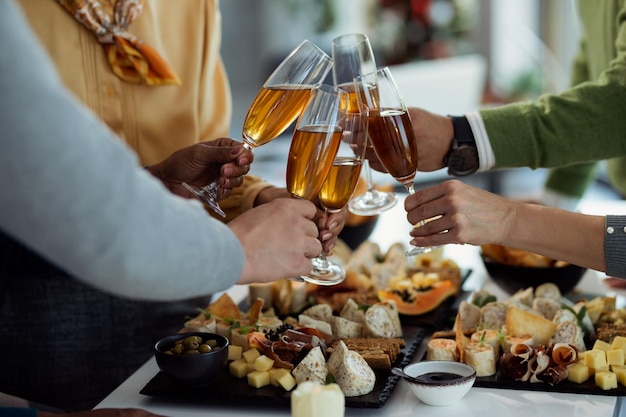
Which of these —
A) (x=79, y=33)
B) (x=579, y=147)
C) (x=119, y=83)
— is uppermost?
(x=79, y=33)

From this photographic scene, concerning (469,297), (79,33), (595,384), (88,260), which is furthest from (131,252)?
(469,297)

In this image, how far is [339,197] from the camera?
1.63 meters

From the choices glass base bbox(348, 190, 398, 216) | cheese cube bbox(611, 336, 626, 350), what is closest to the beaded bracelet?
cheese cube bbox(611, 336, 626, 350)

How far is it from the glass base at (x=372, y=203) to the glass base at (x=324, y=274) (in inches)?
8.0

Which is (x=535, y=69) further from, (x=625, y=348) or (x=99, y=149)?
(x=99, y=149)

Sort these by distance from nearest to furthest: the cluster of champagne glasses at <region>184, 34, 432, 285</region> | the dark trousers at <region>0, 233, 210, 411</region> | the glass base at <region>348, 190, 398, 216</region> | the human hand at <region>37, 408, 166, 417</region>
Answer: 1. the human hand at <region>37, 408, 166, 417</region>
2. the cluster of champagne glasses at <region>184, 34, 432, 285</region>
3. the glass base at <region>348, 190, 398, 216</region>
4. the dark trousers at <region>0, 233, 210, 411</region>

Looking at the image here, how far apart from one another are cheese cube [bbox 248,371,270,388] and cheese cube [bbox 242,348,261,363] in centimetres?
6

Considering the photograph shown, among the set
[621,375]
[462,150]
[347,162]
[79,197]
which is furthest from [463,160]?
[79,197]

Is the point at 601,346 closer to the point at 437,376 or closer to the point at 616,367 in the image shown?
the point at 616,367

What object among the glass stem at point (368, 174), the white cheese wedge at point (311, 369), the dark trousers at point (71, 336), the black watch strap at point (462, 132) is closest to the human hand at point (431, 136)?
the black watch strap at point (462, 132)

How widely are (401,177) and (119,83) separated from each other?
2.75ft

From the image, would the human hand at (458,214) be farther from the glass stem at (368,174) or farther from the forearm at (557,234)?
the glass stem at (368,174)

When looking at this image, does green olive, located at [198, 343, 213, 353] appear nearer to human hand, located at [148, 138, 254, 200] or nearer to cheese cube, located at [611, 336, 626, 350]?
human hand, located at [148, 138, 254, 200]

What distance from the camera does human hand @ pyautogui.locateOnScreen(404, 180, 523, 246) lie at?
1.61 metres
